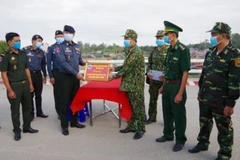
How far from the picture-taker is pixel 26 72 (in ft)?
13.1

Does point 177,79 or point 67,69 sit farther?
point 67,69

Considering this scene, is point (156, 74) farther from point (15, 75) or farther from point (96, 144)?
point (15, 75)

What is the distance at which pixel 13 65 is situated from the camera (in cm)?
375

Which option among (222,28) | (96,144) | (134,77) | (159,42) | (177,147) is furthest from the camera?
(159,42)

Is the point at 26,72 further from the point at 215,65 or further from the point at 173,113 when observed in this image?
the point at 215,65

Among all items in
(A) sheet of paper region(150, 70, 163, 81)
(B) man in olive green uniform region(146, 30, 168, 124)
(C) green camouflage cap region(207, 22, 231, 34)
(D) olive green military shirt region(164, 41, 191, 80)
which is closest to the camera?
(C) green camouflage cap region(207, 22, 231, 34)

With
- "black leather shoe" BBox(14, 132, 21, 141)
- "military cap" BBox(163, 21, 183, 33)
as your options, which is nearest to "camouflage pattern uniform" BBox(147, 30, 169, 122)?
"military cap" BBox(163, 21, 183, 33)

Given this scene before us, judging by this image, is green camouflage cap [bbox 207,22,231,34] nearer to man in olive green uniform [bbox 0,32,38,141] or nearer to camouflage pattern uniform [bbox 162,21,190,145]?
camouflage pattern uniform [bbox 162,21,190,145]

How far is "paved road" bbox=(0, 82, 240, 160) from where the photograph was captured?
321 centimetres

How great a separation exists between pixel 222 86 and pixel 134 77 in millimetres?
1422

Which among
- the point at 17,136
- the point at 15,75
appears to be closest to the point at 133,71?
the point at 15,75

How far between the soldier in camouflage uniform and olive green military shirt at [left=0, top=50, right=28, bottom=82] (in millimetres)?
2816

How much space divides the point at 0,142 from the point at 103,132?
1.65 metres

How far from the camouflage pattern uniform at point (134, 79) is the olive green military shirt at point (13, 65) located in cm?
157
